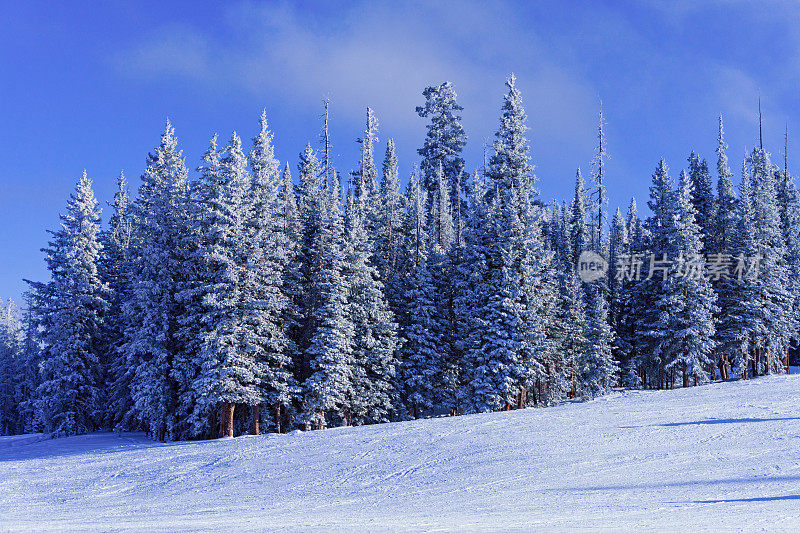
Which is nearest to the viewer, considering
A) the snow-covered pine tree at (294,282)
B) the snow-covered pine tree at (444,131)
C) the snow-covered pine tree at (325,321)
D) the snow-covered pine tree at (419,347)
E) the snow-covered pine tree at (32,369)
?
the snow-covered pine tree at (325,321)

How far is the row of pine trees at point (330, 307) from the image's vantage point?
3052 centimetres

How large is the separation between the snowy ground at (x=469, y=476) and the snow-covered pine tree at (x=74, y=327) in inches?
331

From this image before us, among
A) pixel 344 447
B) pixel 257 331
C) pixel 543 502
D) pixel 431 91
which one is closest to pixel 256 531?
pixel 543 502

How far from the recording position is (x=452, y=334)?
128 ft

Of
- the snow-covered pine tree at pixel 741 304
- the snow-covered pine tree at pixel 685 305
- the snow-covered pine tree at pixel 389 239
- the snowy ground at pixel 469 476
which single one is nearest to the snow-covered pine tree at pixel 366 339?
the snow-covered pine tree at pixel 389 239

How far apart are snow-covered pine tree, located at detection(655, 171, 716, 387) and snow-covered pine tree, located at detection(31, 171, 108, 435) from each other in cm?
3736

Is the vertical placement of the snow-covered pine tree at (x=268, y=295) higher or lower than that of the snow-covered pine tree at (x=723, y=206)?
lower

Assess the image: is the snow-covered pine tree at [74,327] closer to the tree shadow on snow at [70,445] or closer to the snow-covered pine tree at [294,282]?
the tree shadow on snow at [70,445]

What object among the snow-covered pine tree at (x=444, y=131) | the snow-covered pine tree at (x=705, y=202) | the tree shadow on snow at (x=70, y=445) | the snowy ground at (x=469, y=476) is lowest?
the tree shadow on snow at (x=70, y=445)

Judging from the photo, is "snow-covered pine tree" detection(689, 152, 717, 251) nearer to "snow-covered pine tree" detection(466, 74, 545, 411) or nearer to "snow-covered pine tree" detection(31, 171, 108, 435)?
"snow-covered pine tree" detection(466, 74, 545, 411)

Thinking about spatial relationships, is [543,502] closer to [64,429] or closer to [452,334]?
[452,334]

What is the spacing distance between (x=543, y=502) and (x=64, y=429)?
3318 centimetres

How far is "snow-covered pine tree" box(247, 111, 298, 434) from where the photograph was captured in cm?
3014

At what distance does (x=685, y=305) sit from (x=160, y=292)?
106 ft
